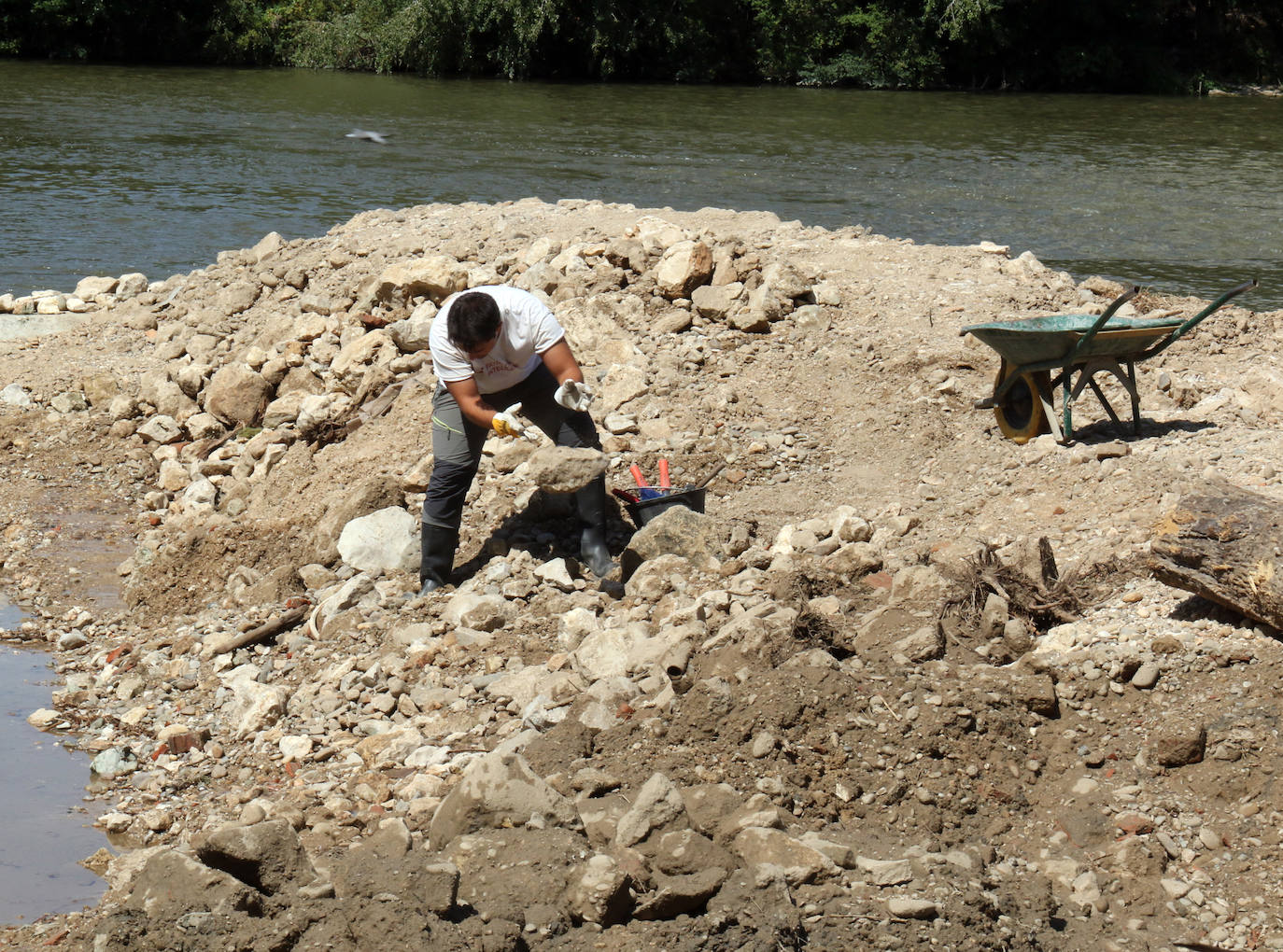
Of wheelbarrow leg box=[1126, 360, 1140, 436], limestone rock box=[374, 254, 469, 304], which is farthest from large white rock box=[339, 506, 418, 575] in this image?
wheelbarrow leg box=[1126, 360, 1140, 436]

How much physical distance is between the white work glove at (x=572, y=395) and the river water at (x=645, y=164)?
804 centimetres

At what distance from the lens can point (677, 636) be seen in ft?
15.0

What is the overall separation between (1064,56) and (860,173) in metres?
15.0

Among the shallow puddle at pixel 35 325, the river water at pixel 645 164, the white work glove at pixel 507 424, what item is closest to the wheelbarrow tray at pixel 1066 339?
the white work glove at pixel 507 424

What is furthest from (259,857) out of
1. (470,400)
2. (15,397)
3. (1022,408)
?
(15,397)

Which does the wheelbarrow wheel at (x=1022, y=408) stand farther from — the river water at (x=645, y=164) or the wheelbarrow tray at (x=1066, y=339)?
the river water at (x=645, y=164)

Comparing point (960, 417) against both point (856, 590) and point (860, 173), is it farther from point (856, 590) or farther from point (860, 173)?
point (860, 173)

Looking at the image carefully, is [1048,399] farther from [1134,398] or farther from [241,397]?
[241,397]

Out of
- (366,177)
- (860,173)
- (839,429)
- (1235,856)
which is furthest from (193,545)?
(860,173)

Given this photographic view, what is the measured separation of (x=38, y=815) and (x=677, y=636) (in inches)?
92.2

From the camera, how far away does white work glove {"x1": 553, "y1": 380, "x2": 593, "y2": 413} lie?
16.9ft

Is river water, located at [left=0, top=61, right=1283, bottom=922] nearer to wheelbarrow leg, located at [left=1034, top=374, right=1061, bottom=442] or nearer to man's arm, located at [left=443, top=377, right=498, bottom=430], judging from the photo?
man's arm, located at [left=443, top=377, right=498, bottom=430]

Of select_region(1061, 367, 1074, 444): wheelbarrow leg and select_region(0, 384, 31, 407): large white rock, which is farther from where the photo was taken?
select_region(0, 384, 31, 407): large white rock

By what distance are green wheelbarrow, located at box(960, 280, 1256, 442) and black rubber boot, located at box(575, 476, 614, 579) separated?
196 centimetres
